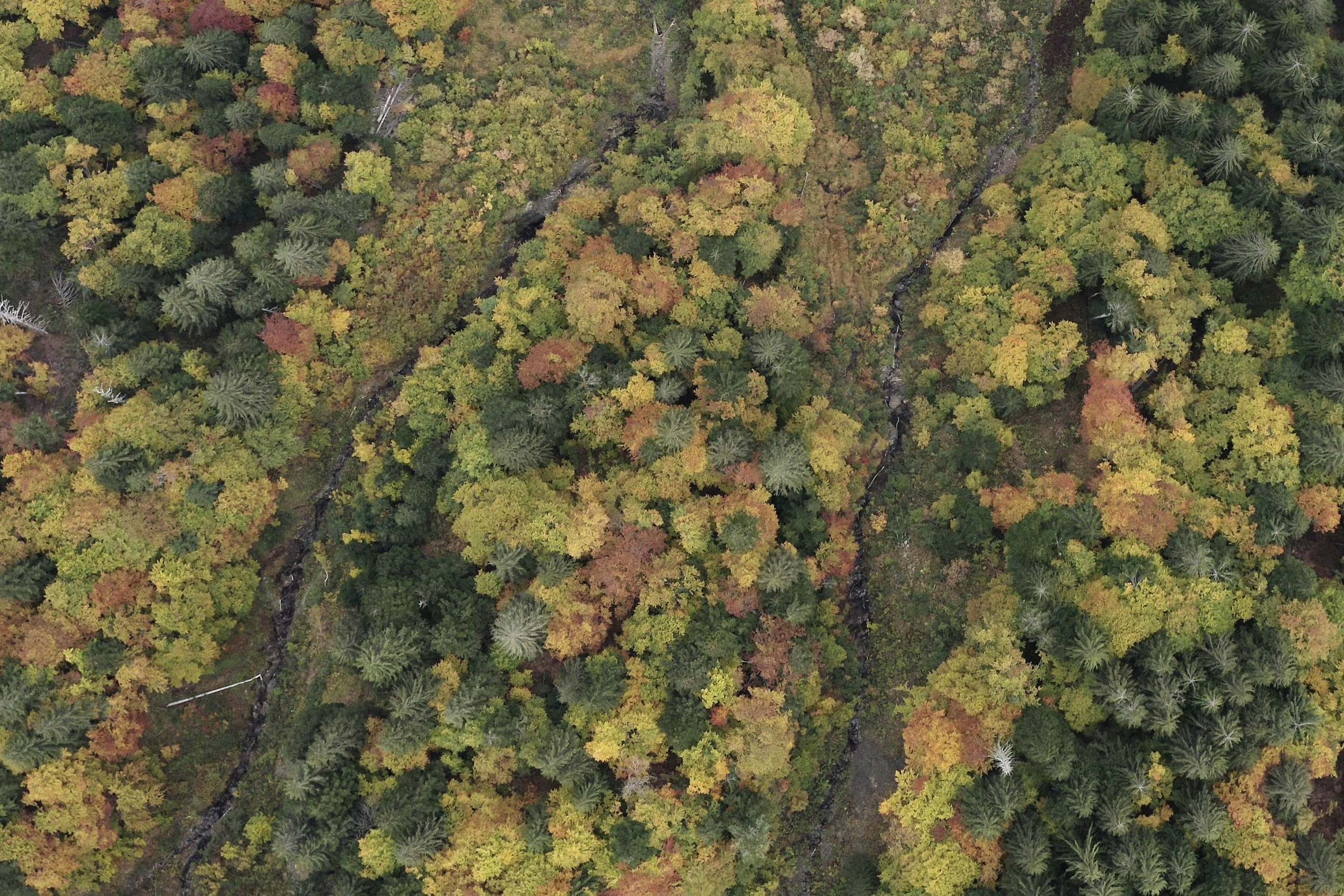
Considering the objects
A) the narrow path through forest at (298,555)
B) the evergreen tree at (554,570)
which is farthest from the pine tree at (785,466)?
the narrow path through forest at (298,555)

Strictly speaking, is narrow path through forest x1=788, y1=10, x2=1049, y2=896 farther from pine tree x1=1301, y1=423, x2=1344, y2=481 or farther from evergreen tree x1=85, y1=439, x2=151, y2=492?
evergreen tree x1=85, y1=439, x2=151, y2=492

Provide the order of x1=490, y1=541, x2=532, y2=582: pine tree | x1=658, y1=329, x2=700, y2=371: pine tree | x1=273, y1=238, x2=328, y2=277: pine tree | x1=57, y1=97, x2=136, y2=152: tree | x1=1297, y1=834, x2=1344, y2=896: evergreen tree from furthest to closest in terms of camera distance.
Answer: x1=57, y1=97, x2=136, y2=152: tree < x1=273, y1=238, x2=328, y2=277: pine tree < x1=658, y1=329, x2=700, y2=371: pine tree < x1=490, y1=541, x2=532, y2=582: pine tree < x1=1297, y1=834, x2=1344, y2=896: evergreen tree

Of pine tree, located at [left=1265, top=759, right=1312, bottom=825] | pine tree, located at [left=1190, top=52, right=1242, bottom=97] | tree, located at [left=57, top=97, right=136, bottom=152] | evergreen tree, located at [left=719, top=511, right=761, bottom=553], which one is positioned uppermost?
tree, located at [left=57, top=97, right=136, bottom=152]

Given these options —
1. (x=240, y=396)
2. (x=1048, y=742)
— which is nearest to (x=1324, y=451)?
(x=1048, y=742)

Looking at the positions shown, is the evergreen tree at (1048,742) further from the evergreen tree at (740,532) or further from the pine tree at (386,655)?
the pine tree at (386,655)

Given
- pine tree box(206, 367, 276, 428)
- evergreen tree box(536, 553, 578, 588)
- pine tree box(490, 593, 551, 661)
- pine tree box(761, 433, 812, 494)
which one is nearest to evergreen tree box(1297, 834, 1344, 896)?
pine tree box(761, 433, 812, 494)

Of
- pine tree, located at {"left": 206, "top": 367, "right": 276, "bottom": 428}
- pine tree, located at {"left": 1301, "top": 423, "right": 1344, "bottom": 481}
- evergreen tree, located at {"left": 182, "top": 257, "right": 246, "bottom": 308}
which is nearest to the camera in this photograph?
pine tree, located at {"left": 1301, "top": 423, "right": 1344, "bottom": 481}

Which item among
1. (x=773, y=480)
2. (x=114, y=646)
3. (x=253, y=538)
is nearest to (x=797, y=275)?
(x=773, y=480)
